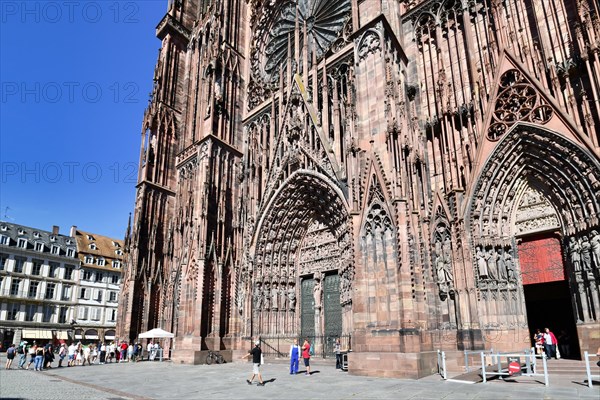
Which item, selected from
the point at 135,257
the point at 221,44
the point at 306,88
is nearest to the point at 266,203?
the point at 306,88

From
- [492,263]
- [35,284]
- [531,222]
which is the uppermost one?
[35,284]

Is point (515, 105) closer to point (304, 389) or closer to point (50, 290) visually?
point (304, 389)

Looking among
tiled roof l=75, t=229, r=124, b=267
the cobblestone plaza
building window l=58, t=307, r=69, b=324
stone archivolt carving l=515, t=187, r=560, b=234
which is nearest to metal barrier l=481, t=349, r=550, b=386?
the cobblestone plaza

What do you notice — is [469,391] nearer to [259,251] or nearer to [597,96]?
[597,96]

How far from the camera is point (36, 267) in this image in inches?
1816

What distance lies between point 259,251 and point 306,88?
28.4 ft

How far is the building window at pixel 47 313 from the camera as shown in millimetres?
44875

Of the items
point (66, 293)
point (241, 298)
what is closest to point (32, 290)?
point (66, 293)

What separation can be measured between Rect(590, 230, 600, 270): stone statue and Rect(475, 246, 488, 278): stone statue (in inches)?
115

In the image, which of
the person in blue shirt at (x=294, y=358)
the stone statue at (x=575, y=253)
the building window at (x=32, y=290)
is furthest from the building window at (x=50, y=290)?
the stone statue at (x=575, y=253)

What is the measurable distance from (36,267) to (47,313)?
215 inches

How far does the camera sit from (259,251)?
65.1 feet

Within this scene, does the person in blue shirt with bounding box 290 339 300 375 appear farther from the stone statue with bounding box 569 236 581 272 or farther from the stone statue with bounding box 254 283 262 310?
the stone statue with bounding box 569 236 581 272

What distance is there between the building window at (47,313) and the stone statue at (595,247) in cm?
5122
